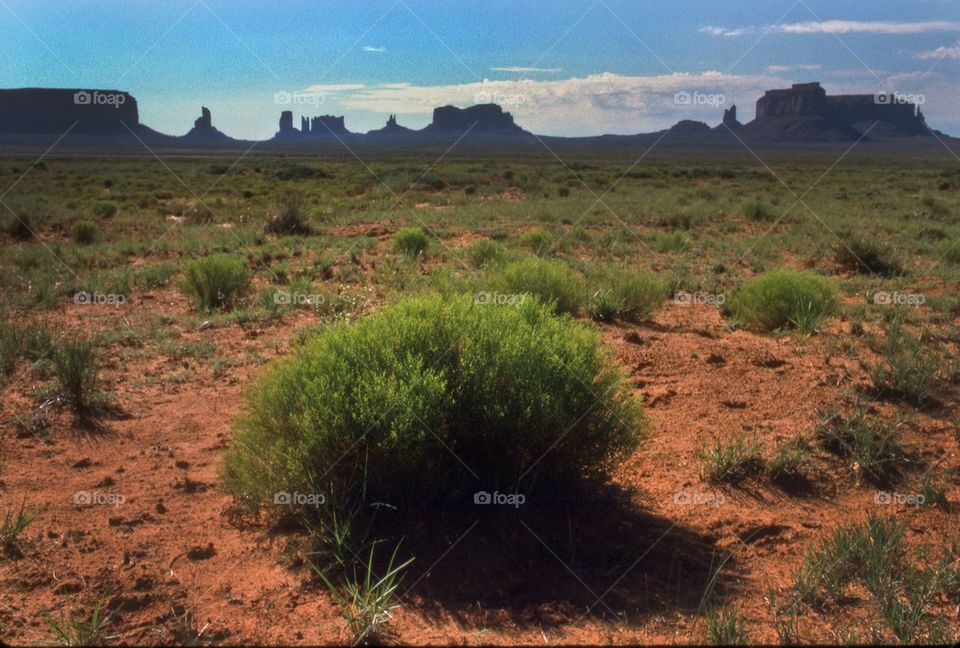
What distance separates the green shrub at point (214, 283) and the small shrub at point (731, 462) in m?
6.57

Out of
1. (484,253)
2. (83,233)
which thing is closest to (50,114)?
(83,233)

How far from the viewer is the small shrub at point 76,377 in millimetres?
5461

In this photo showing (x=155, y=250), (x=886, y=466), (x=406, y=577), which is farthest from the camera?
(x=155, y=250)

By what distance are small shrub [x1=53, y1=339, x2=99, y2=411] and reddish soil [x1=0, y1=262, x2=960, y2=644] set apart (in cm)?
15

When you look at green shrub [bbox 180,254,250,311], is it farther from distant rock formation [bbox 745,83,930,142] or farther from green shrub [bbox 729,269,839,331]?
distant rock formation [bbox 745,83,930,142]

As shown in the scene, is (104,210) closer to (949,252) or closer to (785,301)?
(785,301)

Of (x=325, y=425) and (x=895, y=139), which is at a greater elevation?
(x=895, y=139)

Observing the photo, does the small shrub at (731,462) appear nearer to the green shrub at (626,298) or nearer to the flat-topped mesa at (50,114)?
the green shrub at (626,298)

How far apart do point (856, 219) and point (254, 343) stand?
58.3 feet

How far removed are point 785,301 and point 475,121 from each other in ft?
427

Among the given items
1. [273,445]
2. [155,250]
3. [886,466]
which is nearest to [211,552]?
[273,445]

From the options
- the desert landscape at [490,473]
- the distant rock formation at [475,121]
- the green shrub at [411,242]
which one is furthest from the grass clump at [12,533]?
the distant rock formation at [475,121]

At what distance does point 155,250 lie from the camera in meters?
14.1

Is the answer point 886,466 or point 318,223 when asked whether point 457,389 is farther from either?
point 318,223
